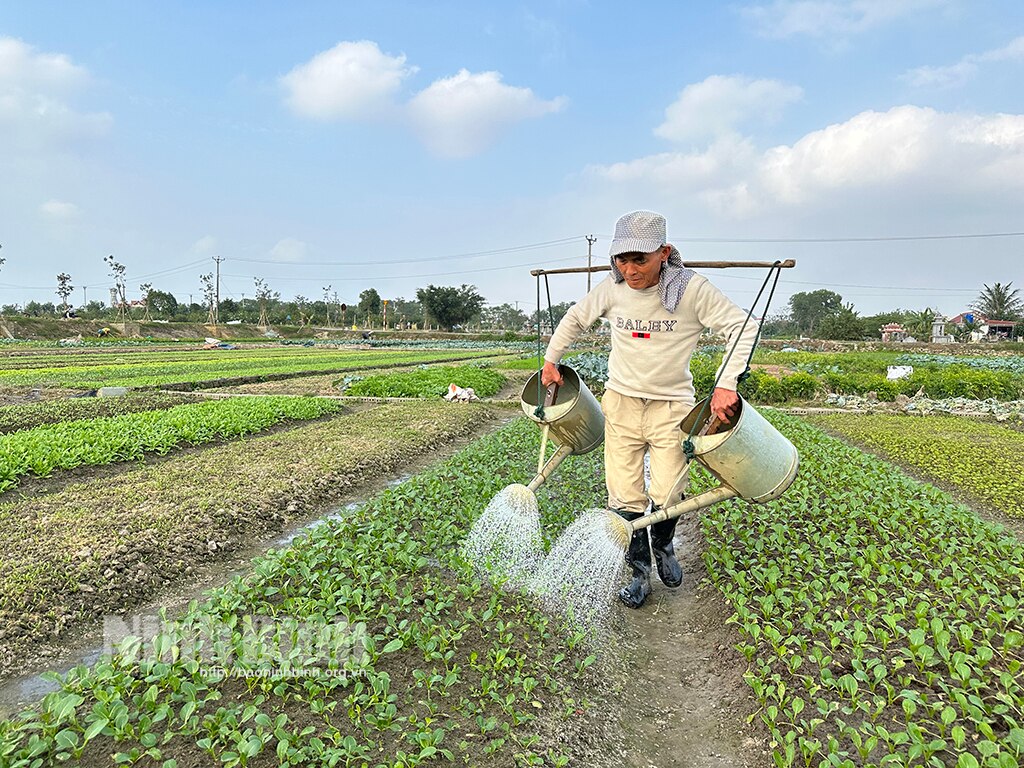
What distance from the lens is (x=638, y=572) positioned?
152 inches

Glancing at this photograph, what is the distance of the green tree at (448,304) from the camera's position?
65062 millimetres

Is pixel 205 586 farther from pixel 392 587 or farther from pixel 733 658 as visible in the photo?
pixel 733 658

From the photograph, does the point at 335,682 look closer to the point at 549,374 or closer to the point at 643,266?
the point at 549,374

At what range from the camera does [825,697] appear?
263cm

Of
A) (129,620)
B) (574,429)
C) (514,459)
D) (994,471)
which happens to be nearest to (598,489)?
(514,459)

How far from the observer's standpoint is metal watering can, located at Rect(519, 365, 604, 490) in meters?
3.74

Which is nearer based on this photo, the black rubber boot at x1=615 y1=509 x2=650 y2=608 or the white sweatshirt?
the white sweatshirt

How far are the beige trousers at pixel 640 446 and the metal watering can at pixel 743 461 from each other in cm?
21

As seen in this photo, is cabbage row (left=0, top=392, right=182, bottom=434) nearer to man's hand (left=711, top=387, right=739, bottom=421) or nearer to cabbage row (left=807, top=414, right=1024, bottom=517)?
man's hand (left=711, top=387, right=739, bottom=421)

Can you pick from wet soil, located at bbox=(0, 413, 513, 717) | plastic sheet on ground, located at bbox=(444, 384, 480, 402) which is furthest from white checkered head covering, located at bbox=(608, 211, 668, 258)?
plastic sheet on ground, located at bbox=(444, 384, 480, 402)

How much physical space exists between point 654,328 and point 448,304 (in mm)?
62878

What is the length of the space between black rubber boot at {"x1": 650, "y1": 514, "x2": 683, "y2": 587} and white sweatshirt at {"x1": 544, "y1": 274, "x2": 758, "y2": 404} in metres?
0.86

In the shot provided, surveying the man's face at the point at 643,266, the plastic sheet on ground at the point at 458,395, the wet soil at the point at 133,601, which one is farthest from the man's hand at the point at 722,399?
the plastic sheet on ground at the point at 458,395

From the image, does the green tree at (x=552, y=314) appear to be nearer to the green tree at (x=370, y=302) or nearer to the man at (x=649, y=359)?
the man at (x=649, y=359)
